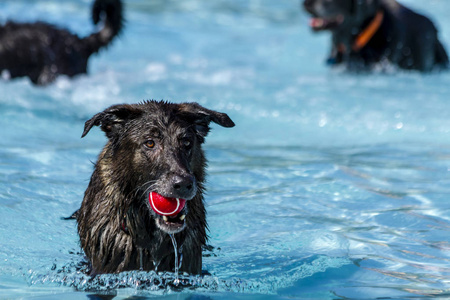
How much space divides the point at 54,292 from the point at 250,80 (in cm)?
778

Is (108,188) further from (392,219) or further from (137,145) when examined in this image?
(392,219)

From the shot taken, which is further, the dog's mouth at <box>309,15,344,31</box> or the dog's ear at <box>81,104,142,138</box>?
the dog's mouth at <box>309,15,344,31</box>

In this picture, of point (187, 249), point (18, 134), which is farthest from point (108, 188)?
point (18, 134)

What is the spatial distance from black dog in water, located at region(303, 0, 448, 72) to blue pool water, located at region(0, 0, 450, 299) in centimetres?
36

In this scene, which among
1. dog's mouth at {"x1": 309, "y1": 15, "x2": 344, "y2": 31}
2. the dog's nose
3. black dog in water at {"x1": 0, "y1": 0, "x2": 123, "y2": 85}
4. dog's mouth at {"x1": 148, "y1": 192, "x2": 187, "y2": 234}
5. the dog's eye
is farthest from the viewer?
dog's mouth at {"x1": 309, "y1": 15, "x2": 344, "y2": 31}

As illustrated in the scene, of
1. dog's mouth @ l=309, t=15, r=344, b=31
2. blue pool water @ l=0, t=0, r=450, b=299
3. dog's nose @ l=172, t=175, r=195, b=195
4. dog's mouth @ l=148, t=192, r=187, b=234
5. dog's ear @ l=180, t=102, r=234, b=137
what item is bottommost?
blue pool water @ l=0, t=0, r=450, b=299

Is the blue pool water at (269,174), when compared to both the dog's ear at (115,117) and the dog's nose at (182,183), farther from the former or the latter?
the dog's ear at (115,117)

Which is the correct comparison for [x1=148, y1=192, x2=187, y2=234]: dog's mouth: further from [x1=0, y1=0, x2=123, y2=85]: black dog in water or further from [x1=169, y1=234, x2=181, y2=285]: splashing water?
[x1=0, y1=0, x2=123, y2=85]: black dog in water

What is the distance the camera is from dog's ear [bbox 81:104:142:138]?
4.71 metres

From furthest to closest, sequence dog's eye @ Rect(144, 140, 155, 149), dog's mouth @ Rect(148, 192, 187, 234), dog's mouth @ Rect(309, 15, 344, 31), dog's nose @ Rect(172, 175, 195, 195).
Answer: dog's mouth @ Rect(309, 15, 344, 31) < dog's eye @ Rect(144, 140, 155, 149) < dog's mouth @ Rect(148, 192, 187, 234) < dog's nose @ Rect(172, 175, 195, 195)

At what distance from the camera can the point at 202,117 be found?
16.0 feet

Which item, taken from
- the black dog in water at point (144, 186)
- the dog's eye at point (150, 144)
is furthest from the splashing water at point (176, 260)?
the dog's eye at point (150, 144)

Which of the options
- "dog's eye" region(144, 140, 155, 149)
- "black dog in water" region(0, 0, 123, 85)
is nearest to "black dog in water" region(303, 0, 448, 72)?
"black dog in water" region(0, 0, 123, 85)

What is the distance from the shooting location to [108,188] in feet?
16.0
